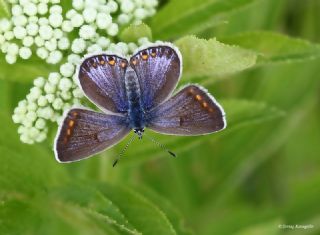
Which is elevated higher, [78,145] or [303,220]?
[303,220]

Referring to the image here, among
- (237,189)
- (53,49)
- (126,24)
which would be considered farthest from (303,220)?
(53,49)

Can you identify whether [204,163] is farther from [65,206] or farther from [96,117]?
[96,117]

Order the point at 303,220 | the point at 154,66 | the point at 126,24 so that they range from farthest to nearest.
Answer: the point at 303,220
the point at 126,24
the point at 154,66

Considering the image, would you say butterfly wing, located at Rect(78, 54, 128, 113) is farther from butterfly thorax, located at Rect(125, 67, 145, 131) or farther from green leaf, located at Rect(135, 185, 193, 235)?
green leaf, located at Rect(135, 185, 193, 235)

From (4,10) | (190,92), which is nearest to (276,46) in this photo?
(190,92)

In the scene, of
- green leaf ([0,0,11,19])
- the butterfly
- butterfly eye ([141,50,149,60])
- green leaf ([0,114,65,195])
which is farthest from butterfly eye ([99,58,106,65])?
green leaf ([0,114,65,195])

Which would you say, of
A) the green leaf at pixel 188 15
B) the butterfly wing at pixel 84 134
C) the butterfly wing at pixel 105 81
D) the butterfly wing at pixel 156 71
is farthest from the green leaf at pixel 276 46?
the butterfly wing at pixel 84 134
